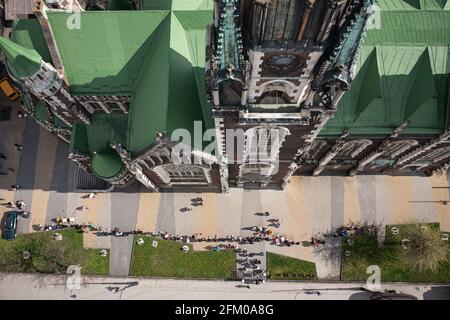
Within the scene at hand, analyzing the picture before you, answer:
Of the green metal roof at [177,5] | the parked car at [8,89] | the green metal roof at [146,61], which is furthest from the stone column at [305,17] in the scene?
the parked car at [8,89]

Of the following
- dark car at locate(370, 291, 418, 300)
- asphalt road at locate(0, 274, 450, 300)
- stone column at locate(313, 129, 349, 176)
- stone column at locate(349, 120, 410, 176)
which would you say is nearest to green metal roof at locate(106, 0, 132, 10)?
stone column at locate(313, 129, 349, 176)

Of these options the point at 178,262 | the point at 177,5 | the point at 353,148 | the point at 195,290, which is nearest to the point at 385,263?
the point at 353,148

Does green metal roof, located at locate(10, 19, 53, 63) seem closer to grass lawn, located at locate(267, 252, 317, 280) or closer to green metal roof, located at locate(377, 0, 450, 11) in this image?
green metal roof, located at locate(377, 0, 450, 11)

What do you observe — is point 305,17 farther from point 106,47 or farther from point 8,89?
point 8,89
